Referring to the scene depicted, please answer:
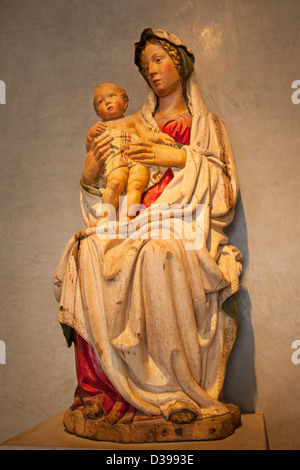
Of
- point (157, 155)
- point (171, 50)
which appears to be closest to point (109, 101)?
point (157, 155)

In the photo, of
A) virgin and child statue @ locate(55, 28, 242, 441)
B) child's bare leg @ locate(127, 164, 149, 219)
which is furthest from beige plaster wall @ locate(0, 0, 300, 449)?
child's bare leg @ locate(127, 164, 149, 219)

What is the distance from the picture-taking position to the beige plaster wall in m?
3.07

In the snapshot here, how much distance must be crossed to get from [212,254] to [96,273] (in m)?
0.58

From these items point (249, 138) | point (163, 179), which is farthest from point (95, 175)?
point (249, 138)

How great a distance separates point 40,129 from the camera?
3783 mm

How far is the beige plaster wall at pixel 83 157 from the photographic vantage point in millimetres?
3072

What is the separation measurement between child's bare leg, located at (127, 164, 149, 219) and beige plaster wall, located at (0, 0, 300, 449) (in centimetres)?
80

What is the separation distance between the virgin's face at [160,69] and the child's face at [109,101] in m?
0.31

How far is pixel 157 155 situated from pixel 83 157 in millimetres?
1055
